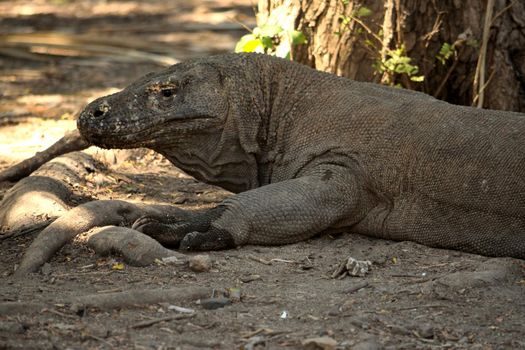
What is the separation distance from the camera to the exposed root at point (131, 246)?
199 inches

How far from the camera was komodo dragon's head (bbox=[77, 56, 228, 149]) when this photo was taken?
5.89 m

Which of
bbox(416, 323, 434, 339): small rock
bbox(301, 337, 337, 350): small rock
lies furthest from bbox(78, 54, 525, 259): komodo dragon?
bbox(301, 337, 337, 350): small rock

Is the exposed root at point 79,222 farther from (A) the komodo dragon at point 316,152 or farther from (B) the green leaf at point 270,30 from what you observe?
(B) the green leaf at point 270,30

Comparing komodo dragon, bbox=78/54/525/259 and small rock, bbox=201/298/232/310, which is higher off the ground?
komodo dragon, bbox=78/54/525/259

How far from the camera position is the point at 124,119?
5.88m

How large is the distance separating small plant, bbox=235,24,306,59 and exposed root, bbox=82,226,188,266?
2.82 meters

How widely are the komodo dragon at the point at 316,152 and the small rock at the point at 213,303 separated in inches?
35.7

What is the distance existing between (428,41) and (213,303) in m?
3.78

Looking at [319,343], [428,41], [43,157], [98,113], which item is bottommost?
[43,157]

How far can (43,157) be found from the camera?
23.7 ft

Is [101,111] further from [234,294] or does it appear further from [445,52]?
[445,52]

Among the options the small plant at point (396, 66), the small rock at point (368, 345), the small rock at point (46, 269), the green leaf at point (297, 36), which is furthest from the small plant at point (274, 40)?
the small rock at point (368, 345)

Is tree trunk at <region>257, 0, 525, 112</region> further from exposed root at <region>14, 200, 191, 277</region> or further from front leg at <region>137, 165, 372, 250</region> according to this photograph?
exposed root at <region>14, 200, 191, 277</region>

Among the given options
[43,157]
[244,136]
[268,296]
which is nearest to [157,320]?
[268,296]
